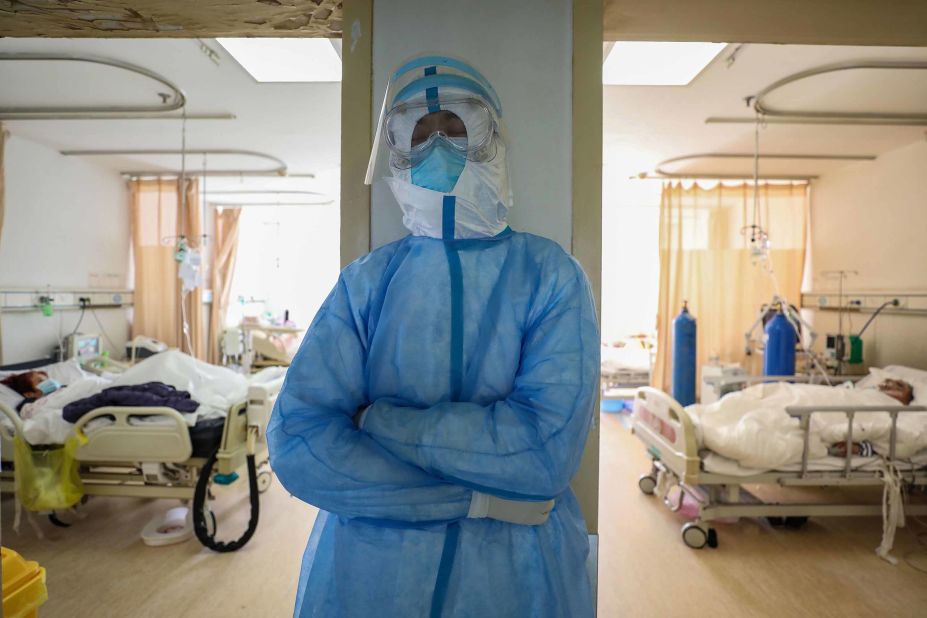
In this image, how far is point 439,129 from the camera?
1000 millimetres

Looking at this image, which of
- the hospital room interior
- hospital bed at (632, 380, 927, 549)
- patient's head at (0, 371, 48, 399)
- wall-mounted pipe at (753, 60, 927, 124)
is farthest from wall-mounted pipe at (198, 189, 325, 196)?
hospital bed at (632, 380, 927, 549)

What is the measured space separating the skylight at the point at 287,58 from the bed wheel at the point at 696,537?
316cm

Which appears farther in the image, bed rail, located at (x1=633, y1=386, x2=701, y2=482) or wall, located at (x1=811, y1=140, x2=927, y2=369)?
wall, located at (x1=811, y1=140, x2=927, y2=369)

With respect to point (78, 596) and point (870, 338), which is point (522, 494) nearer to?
point (78, 596)

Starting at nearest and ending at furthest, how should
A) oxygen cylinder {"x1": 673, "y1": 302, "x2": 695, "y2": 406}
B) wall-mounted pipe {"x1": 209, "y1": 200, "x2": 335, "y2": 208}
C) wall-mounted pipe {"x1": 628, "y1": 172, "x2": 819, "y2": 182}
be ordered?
oxygen cylinder {"x1": 673, "y1": 302, "x2": 695, "y2": 406} < wall-mounted pipe {"x1": 628, "y1": 172, "x2": 819, "y2": 182} < wall-mounted pipe {"x1": 209, "y1": 200, "x2": 335, "y2": 208}

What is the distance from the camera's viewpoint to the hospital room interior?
3.28 feet

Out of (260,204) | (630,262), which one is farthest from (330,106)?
(630,262)

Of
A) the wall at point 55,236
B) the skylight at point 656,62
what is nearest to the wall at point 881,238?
the skylight at point 656,62

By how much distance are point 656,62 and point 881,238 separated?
3.02 meters

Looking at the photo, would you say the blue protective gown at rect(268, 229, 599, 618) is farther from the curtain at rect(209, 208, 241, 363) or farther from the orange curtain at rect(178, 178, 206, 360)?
the curtain at rect(209, 208, 241, 363)

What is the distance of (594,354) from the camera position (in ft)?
2.97

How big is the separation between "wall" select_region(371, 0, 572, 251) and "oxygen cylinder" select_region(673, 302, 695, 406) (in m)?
3.84

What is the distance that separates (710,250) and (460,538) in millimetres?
5180

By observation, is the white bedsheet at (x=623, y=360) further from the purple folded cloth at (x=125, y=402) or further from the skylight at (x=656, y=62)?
the purple folded cloth at (x=125, y=402)
